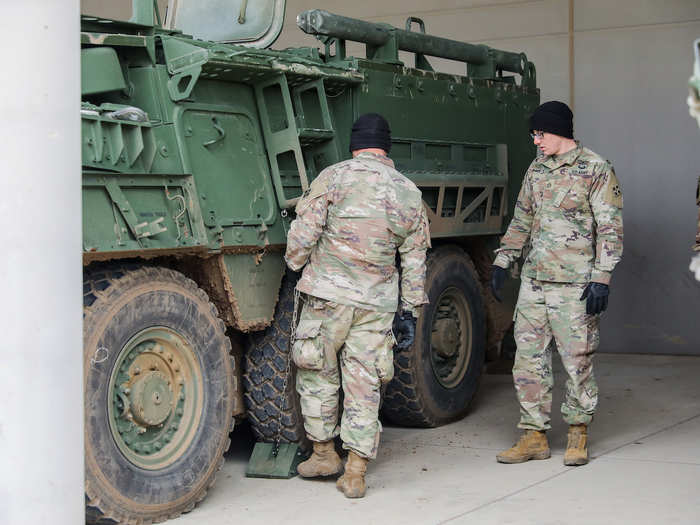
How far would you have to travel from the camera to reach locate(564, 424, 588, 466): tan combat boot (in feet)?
20.4

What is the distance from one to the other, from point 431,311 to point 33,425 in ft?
13.3

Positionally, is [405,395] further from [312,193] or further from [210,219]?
[210,219]

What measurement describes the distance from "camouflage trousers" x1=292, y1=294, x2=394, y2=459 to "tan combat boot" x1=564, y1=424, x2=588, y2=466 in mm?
1191

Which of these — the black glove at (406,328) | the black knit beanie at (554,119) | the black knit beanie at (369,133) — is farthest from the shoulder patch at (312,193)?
the black knit beanie at (554,119)

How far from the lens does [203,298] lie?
17.7 feet

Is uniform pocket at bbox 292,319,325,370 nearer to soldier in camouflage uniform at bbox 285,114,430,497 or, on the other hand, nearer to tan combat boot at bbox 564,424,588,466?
soldier in camouflage uniform at bbox 285,114,430,497

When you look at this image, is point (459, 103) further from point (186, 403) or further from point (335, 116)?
point (186, 403)

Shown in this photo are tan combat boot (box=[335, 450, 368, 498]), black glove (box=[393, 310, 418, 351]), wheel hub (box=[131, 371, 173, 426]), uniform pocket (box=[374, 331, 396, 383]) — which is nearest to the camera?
wheel hub (box=[131, 371, 173, 426])

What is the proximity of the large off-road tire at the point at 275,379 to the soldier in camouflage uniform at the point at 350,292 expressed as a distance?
173mm

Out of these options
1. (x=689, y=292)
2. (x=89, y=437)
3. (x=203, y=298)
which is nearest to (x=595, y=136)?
(x=689, y=292)

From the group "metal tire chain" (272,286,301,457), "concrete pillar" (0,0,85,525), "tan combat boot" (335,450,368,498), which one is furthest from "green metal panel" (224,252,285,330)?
"concrete pillar" (0,0,85,525)

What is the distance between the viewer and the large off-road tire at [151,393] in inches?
188

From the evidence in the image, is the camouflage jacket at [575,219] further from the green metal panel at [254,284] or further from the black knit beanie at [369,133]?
the green metal panel at [254,284]

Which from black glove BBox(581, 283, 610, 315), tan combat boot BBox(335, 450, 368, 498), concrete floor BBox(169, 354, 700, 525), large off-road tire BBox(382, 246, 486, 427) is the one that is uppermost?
black glove BBox(581, 283, 610, 315)
